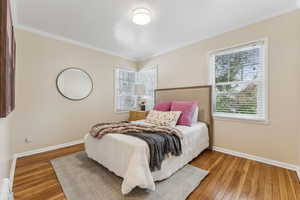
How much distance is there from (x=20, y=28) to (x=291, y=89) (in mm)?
4822

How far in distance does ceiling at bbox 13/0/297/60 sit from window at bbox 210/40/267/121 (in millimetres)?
529

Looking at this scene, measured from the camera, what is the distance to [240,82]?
257cm

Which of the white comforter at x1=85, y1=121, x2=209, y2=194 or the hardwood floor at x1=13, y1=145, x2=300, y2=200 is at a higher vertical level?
the white comforter at x1=85, y1=121, x2=209, y2=194

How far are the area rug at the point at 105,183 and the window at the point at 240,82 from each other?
1431mm

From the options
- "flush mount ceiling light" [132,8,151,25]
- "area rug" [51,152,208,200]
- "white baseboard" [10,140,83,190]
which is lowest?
"area rug" [51,152,208,200]

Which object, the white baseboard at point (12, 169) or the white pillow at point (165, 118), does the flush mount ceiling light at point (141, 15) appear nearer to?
the white pillow at point (165, 118)

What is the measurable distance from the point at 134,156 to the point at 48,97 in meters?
2.49

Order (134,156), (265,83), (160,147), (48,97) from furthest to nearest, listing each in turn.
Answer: (48,97) < (265,83) < (160,147) < (134,156)

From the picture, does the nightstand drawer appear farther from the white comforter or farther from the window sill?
the window sill

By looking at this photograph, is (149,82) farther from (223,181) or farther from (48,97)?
(223,181)

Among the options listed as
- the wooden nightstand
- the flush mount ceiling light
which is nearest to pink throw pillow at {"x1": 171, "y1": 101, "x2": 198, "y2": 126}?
the wooden nightstand

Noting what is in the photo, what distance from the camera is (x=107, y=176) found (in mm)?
1848

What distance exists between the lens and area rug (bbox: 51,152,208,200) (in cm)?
147

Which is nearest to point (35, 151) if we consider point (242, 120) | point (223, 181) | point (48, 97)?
point (48, 97)
